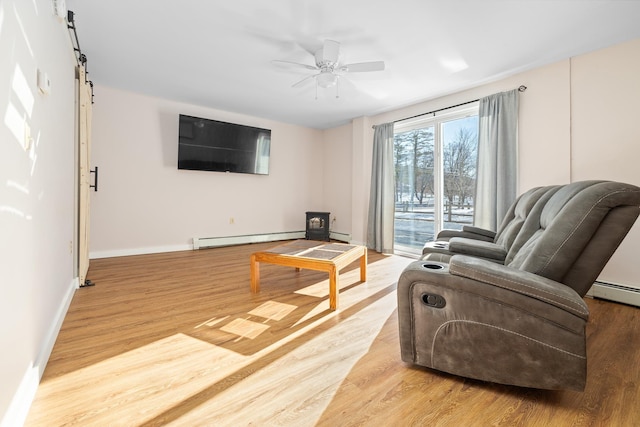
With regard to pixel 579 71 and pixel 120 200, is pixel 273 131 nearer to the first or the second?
pixel 120 200

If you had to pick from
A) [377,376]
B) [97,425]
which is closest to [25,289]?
[97,425]

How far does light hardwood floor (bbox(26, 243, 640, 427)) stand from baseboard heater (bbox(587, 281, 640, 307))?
0.45 feet

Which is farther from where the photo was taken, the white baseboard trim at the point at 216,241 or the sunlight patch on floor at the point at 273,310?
the white baseboard trim at the point at 216,241

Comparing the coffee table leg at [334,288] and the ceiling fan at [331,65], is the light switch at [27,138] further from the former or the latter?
the ceiling fan at [331,65]

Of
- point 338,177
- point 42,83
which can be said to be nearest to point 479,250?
point 42,83

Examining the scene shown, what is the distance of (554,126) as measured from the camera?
3.27 m

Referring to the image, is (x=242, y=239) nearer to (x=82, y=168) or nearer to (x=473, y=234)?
(x=82, y=168)

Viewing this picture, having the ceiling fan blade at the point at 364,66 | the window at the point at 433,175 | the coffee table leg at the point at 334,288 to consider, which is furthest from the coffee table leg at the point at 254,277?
the window at the point at 433,175

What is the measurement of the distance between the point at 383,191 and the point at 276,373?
400cm

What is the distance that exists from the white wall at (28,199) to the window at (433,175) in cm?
437

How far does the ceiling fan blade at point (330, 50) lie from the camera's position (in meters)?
2.78

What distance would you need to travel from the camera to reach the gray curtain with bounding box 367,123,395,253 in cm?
507

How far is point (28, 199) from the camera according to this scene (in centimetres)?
137

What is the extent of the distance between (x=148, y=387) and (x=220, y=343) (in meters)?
0.49
